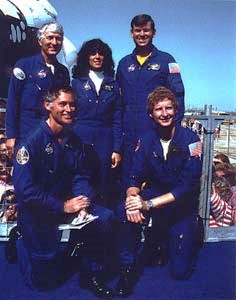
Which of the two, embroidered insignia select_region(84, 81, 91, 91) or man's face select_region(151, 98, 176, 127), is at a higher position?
embroidered insignia select_region(84, 81, 91, 91)

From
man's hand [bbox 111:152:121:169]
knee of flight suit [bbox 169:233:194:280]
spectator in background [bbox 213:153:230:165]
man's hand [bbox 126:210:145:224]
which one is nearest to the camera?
man's hand [bbox 126:210:145:224]

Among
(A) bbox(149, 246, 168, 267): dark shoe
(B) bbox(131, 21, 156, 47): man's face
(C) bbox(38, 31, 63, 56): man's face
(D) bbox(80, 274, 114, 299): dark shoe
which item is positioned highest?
(B) bbox(131, 21, 156, 47): man's face

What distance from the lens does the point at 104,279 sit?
1.60 m

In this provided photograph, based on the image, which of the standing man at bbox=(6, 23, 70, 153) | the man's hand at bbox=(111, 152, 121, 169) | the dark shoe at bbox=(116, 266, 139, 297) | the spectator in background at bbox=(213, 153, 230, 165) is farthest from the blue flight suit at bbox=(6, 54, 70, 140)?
the spectator in background at bbox=(213, 153, 230, 165)

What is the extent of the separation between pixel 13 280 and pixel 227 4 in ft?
4.94

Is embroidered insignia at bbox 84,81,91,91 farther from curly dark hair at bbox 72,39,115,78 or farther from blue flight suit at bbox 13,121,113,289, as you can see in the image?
blue flight suit at bbox 13,121,113,289

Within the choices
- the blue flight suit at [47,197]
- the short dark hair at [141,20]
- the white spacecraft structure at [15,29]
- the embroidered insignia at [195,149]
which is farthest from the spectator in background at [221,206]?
the white spacecraft structure at [15,29]

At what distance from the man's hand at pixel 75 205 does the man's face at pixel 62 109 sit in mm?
316

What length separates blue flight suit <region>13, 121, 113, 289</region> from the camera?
1469 millimetres

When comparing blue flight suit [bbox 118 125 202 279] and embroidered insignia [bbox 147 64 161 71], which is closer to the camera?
blue flight suit [bbox 118 125 202 279]

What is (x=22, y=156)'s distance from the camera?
4.82 ft

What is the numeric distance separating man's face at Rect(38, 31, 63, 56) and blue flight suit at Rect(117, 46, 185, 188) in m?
0.33

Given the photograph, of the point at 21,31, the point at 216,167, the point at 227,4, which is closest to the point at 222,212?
the point at 216,167

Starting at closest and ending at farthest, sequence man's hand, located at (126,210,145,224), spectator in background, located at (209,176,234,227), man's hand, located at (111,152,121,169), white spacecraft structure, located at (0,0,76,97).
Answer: man's hand, located at (126,210,145,224), man's hand, located at (111,152,121,169), spectator in background, located at (209,176,234,227), white spacecraft structure, located at (0,0,76,97)
